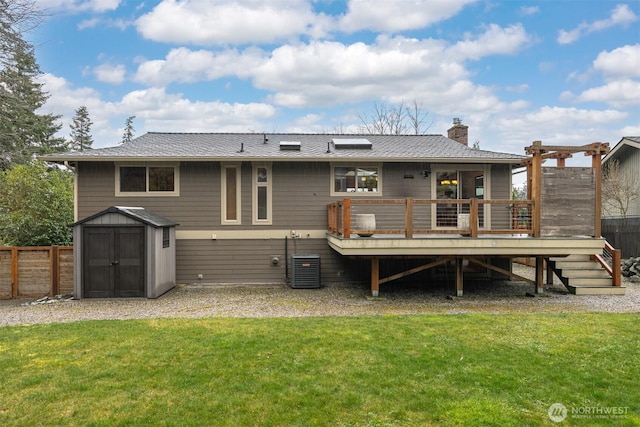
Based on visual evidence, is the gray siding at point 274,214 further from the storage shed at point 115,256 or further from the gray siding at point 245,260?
the storage shed at point 115,256

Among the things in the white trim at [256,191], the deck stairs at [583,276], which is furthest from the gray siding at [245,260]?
the deck stairs at [583,276]

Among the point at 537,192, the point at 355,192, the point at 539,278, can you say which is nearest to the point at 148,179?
the point at 355,192

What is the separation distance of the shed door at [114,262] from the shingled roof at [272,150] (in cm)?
227

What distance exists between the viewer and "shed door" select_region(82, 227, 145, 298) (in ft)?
27.3

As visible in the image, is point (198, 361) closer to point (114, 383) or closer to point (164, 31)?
point (114, 383)

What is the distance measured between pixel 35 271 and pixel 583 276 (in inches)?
516

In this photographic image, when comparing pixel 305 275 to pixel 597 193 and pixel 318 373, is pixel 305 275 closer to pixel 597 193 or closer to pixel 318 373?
pixel 318 373

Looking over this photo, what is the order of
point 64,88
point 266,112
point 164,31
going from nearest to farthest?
point 164,31 < point 64,88 < point 266,112

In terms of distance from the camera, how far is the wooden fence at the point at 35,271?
338 inches

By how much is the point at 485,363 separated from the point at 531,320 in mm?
2549

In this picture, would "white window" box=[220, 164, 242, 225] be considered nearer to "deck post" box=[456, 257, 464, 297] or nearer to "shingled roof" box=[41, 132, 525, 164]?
"shingled roof" box=[41, 132, 525, 164]

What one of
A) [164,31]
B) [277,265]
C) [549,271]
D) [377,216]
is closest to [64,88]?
[164,31]

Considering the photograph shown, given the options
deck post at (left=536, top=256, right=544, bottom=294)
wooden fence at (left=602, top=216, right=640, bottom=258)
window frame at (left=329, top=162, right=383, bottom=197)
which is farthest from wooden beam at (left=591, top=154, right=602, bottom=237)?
wooden fence at (left=602, top=216, right=640, bottom=258)

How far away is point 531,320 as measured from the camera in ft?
20.2
